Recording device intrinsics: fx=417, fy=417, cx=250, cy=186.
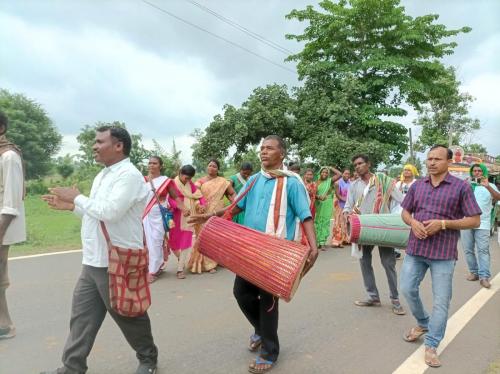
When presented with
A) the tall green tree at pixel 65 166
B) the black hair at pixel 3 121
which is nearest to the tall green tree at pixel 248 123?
the black hair at pixel 3 121

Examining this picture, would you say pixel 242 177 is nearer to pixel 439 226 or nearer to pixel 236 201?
pixel 236 201

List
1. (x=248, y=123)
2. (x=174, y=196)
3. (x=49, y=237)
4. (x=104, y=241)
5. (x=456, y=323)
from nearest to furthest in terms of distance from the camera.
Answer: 1. (x=104, y=241)
2. (x=456, y=323)
3. (x=174, y=196)
4. (x=49, y=237)
5. (x=248, y=123)

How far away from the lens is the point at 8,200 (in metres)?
3.43

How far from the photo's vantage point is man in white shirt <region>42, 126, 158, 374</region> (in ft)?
8.96

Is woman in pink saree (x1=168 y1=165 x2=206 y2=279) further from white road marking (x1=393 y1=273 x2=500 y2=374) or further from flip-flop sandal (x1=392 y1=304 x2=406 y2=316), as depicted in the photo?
white road marking (x1=393 y1=273 x2=500 y2=374)

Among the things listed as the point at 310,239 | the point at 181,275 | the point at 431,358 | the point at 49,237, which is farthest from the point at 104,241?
the point at 49,237

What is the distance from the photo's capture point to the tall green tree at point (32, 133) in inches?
1437

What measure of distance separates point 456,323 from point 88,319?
352 cm

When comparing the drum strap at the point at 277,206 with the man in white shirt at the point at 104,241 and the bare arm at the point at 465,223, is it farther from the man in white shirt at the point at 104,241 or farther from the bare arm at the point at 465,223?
the bare arm at the point at 465,223

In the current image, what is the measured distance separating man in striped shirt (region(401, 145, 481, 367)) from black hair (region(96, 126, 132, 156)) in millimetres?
2383

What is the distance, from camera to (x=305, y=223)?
10.3ft

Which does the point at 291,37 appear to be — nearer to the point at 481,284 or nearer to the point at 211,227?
the point at 481,284

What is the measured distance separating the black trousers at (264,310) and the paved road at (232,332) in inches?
7.3

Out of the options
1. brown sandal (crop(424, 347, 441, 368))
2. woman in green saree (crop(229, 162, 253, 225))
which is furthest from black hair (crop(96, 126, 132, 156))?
woman in green saree (crop(229, 162, 253, 225))
